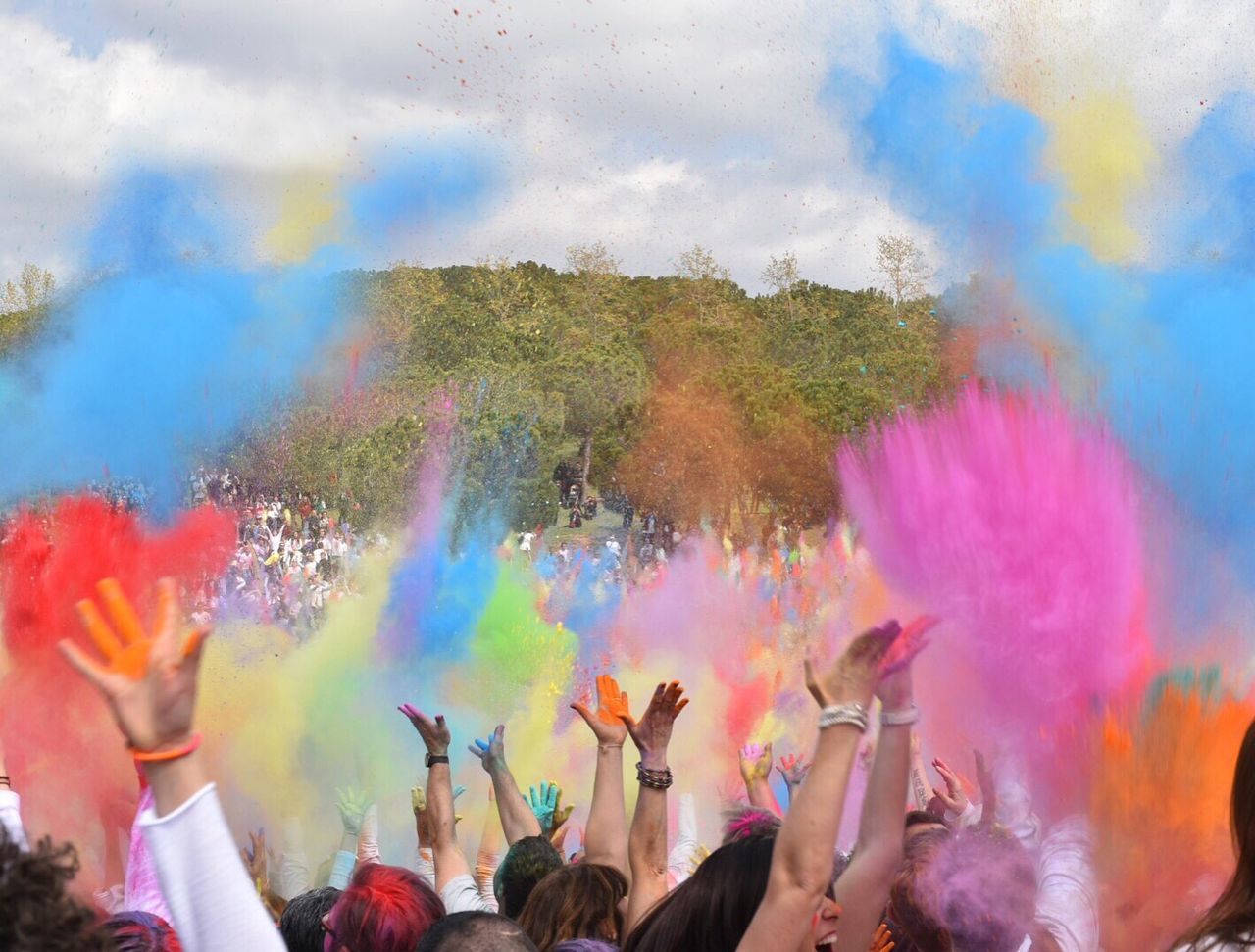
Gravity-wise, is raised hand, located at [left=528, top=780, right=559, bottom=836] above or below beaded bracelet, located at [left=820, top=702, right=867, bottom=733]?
below

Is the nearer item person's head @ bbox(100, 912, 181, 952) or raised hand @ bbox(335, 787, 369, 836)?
person's head @ bbox(100, 912, 181, 952)

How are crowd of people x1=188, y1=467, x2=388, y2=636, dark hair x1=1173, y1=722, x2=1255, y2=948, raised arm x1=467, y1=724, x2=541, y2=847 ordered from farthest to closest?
crowd of people x1=188, y1=467, x2=388, y2=636
raised arm x1=467, y1=724, x2=541, y2=847
dark hair x1=1173, y1=722, x2=1255, y2=948

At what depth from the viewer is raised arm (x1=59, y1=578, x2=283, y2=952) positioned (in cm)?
192

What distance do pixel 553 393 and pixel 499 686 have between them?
93.7ft

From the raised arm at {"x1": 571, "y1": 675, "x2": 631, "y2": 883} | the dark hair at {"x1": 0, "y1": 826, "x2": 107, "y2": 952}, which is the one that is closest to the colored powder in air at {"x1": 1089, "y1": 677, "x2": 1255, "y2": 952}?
the raised arm at {"x1": 571, "y1": 675, "x2": 631, "y2": 883}

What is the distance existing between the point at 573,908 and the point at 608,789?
0.84m

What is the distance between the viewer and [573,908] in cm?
362

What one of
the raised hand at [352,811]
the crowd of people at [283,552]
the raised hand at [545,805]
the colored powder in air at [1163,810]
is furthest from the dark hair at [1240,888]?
the crowd of people at [283,552]

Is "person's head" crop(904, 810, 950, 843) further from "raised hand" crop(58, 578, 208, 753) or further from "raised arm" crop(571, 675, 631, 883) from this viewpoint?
"raised hand" crop(58, 578, 208, 753)

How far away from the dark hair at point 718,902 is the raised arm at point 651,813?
856 mm

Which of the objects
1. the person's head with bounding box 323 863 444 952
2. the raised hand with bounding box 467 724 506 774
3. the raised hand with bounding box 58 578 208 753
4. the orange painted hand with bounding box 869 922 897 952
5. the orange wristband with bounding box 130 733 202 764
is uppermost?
the raised hand with bounding box 58 578 208 753

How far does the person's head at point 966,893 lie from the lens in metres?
3.65

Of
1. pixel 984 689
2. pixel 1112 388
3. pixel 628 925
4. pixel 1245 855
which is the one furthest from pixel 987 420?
pixel 1245 855

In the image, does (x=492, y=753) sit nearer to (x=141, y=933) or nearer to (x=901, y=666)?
(x=901, y=666)
